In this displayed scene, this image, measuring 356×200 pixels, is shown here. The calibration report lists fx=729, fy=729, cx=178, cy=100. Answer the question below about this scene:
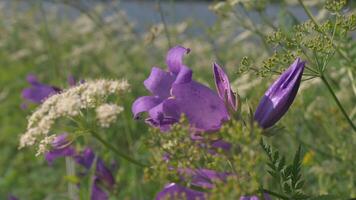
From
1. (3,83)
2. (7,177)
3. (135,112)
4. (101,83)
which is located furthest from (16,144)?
(135,112)

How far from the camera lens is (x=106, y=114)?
1951mm

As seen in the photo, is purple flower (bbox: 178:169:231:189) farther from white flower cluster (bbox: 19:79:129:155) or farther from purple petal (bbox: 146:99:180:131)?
white flower cluster (bbox: 19:79:129:155)

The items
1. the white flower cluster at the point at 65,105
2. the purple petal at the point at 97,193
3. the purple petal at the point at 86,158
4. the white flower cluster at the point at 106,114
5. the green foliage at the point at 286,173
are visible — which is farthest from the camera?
the purple petal at the point at 86,158

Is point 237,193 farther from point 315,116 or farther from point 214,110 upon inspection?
point 315,116

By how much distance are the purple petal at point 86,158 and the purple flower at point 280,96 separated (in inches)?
46.3

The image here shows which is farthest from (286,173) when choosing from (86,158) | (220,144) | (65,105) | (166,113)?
(86,158)

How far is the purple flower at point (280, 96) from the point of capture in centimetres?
142

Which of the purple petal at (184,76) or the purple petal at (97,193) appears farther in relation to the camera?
the purple petal at (97,193)

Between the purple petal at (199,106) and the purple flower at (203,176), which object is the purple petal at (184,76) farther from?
the purple flower at (203,176)

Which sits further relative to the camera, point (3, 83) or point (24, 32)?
point (24, 32)

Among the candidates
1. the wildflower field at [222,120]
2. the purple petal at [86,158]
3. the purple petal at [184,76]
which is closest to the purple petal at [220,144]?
the wildflower field at [222,120]

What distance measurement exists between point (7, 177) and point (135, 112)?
2387 mm

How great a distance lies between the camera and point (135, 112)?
1507 millimetres

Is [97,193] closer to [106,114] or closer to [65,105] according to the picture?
[106,114]
